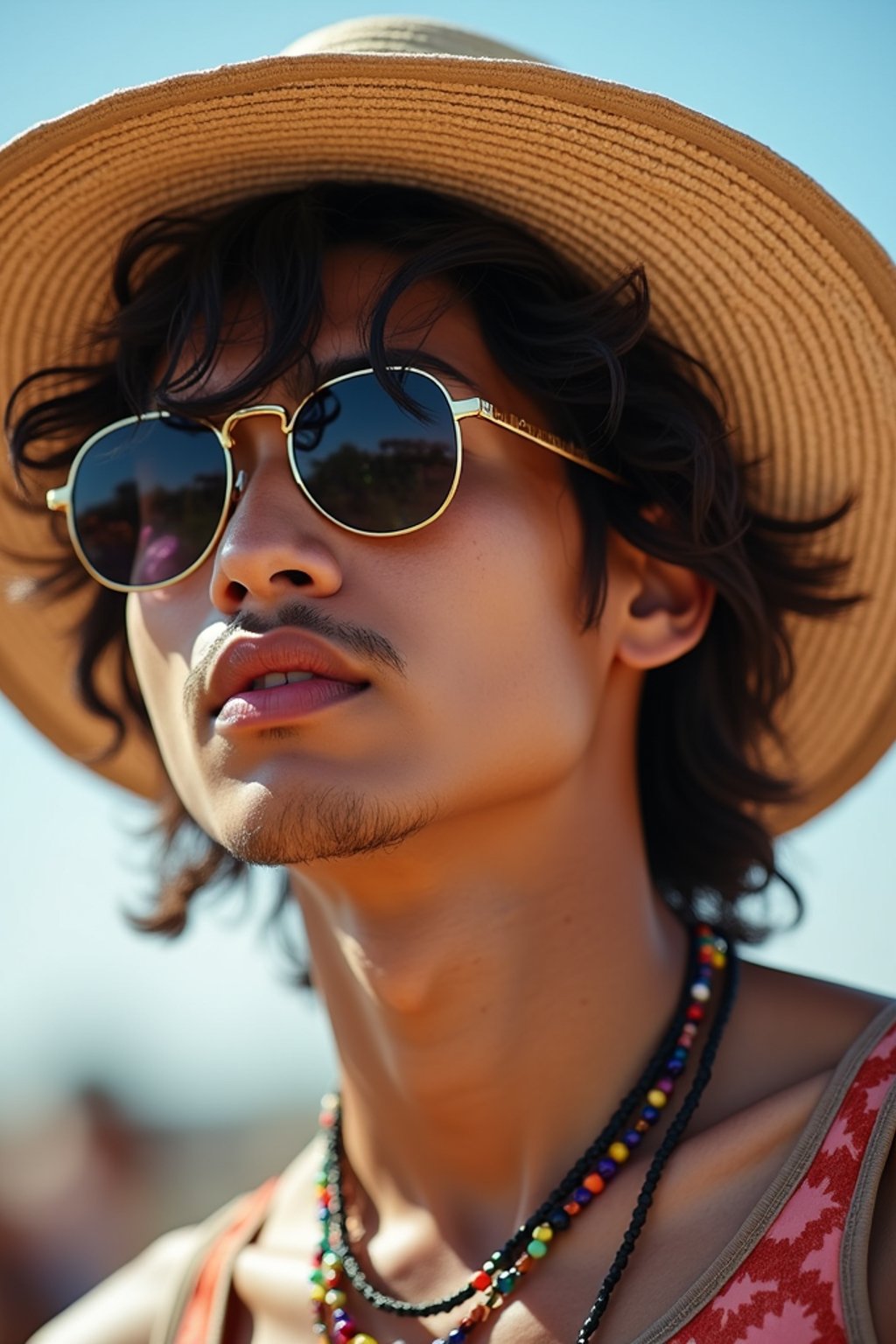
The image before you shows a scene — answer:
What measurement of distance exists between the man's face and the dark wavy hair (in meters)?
0.06

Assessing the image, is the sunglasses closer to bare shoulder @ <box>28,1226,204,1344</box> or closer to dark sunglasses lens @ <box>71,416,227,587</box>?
dark sunglasses lens @ <box>71,416,227,587</box>

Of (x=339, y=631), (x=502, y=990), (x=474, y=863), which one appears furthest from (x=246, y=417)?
(x=502, y=990)

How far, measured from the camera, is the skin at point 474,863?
240cm

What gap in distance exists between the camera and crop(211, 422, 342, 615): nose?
243 centimetres

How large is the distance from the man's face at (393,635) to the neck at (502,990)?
144 mm

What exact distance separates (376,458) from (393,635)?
10.8 inches

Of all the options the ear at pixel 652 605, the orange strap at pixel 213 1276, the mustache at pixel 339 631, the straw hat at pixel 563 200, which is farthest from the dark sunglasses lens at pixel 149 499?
the orange strap at pixel 213 1276

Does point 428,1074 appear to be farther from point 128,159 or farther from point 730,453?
point 128,159

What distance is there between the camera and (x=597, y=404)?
2738mm

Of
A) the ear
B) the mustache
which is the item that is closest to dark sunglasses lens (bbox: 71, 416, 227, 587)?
the mustache

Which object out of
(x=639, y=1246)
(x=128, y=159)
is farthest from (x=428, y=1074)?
(x=128, y=159)

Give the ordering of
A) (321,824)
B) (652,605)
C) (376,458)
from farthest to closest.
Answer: (652,605), (376,458), (321,824)

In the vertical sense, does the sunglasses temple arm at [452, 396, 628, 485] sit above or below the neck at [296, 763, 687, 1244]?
above

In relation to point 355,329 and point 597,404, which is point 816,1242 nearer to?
point 597,404
